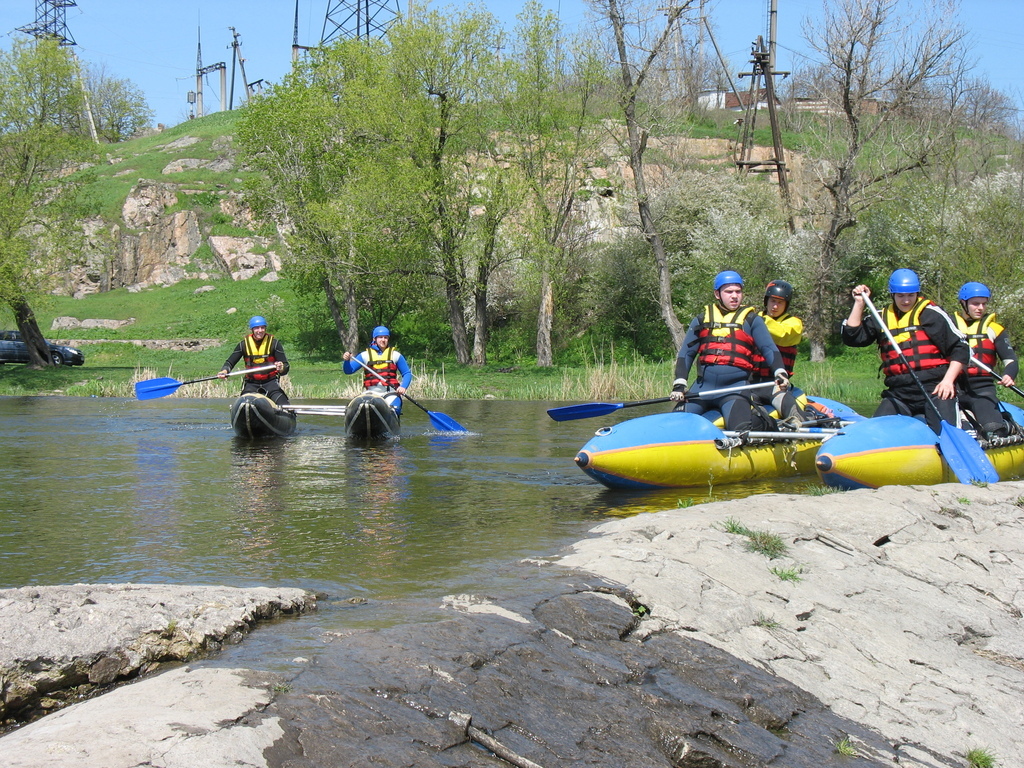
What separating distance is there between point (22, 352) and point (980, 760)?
35787 mm

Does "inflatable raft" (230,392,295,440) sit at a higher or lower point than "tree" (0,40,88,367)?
lower

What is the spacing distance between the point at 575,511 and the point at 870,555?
279 centimetres

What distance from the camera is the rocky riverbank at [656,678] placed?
3293mm

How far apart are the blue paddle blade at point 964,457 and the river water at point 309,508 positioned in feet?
4.98

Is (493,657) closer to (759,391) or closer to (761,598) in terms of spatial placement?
(761,598)

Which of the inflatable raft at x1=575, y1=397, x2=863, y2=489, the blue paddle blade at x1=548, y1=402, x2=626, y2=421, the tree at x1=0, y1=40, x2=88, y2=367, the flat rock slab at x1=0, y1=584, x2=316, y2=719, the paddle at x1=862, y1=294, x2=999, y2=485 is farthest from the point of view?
the tree at x1=0, y1=40, x2=88, y2=367

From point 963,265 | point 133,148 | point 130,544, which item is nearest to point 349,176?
point 963,265

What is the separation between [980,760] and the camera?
13.4ft

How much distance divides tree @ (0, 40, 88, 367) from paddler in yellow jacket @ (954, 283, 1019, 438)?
24.2m

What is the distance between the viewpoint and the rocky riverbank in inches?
130

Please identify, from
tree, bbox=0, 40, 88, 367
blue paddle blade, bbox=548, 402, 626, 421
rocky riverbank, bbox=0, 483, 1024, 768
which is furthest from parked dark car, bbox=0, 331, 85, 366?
rocky riverbank, bbox=0, 483, 1024, 768

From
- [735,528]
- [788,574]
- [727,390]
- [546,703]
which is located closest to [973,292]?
[727,390]

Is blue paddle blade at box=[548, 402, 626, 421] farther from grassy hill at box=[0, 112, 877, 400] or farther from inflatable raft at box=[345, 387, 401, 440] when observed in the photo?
grassy hill at box=[0, 112, 877, 400]

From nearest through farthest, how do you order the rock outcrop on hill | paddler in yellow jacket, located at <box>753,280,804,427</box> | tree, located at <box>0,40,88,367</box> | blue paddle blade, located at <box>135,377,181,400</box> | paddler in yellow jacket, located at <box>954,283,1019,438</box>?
paddler in yellow jacket, located at <box>954,283,1019,438</box> < paddler in yellow jacket, located at <box>753,280,804,427</box> < blue paddle blade, located at <box>135,377,181,400</box> < tree, located at <box>0,40,88,367</box> < the rock outcrop on hill
